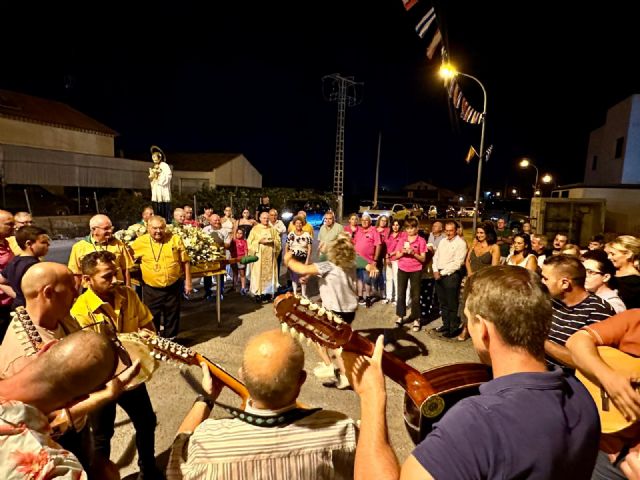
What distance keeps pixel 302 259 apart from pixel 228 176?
112 feet

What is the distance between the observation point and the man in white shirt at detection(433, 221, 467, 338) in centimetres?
621

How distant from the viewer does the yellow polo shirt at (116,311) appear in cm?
288

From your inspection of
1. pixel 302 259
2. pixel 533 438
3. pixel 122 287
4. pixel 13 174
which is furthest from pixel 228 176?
pixel 533 438

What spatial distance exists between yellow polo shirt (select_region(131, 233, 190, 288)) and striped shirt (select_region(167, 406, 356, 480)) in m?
3.96

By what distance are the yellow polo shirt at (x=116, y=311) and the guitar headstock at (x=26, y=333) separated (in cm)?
52

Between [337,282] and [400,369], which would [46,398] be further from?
[337,282]

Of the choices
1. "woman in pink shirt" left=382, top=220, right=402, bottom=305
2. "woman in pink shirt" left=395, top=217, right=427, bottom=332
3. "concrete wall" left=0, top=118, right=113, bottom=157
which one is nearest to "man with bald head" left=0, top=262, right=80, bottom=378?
"woman in pink shirt" left=395, top=217, right=427, bottom=332

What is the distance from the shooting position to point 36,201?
64.0ft

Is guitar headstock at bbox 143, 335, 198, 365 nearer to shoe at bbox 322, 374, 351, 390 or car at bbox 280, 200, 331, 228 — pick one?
shoe at bbox 322, 374, 351, 390

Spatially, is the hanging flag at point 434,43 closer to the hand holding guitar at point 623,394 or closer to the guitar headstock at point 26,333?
the hand holding guitar at point 623,394

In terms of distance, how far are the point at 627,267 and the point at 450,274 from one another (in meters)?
2.60

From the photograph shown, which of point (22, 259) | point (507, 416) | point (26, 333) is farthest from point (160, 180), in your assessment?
point (507, 416)

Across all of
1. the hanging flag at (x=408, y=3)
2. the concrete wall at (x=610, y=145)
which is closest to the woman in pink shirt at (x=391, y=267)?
the hanging flag at (x=408, y=3)

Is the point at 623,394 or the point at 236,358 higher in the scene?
the point at 623,394
